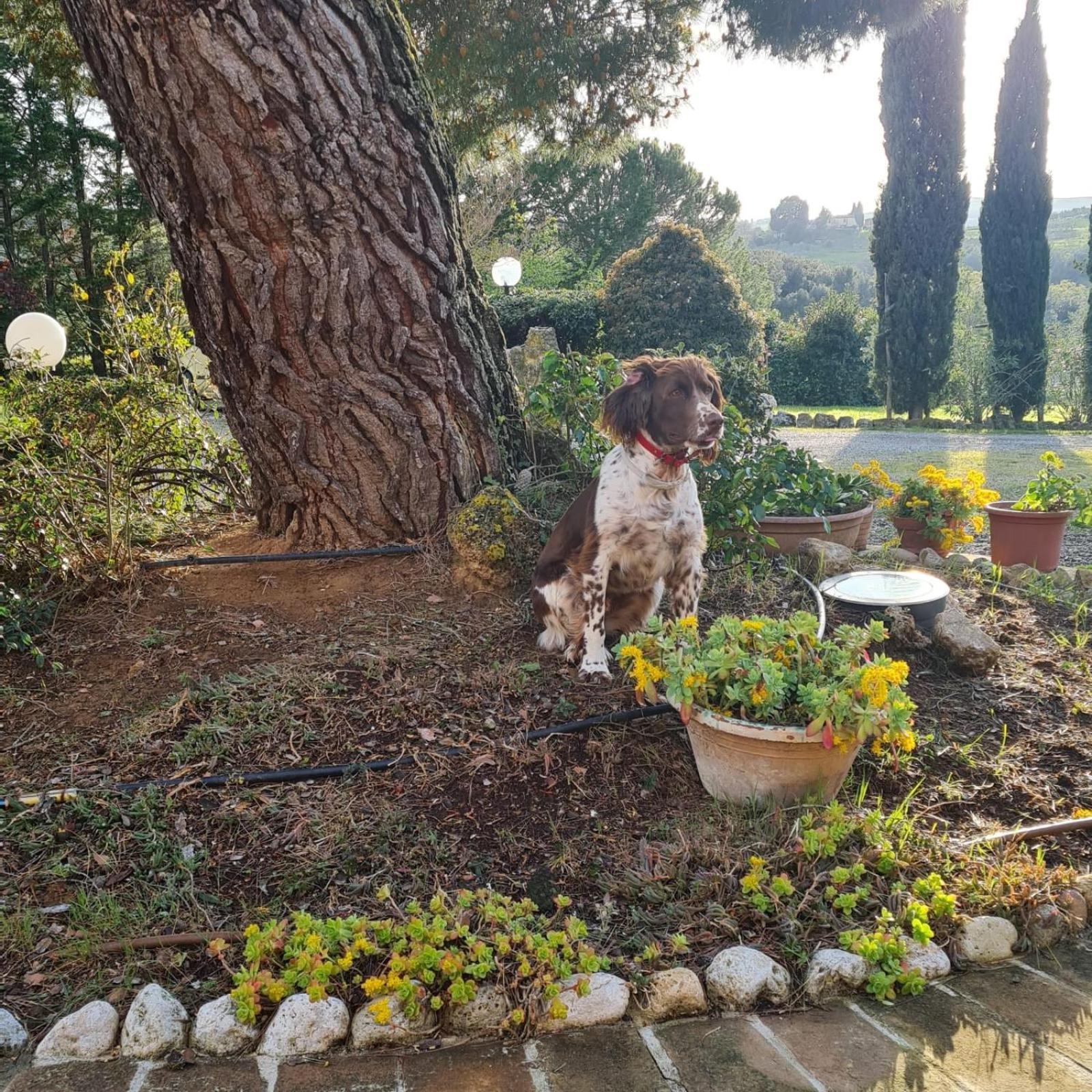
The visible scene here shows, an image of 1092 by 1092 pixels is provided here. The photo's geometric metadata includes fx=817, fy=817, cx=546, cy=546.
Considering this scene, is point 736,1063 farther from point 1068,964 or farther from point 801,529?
point 801,529

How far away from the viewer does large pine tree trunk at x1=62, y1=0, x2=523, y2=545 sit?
10.2 ft

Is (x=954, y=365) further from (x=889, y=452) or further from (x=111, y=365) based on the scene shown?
(x=111, y=365)

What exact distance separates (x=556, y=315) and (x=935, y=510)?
10542 mm

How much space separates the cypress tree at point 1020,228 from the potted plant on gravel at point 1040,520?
1315 cm

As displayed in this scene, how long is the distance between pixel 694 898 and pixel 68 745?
198 centimetres

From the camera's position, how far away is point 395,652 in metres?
3.05

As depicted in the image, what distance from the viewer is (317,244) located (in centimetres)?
334

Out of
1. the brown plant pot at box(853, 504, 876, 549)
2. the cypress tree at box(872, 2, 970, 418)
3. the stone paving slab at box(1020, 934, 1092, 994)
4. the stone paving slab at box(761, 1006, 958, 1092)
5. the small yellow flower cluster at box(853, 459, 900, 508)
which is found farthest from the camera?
the cypress tree at box(872, 2, 970, 418)

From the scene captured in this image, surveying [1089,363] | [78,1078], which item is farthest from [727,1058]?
[1089,363]

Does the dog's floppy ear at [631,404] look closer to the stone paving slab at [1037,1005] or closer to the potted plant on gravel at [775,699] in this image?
the potted plant on gravel at [775,699]

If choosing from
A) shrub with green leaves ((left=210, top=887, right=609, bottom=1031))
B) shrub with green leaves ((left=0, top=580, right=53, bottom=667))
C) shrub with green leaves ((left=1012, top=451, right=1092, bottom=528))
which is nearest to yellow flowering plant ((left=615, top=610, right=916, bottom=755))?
shrub with green leaves ((left=210, top=887, right=609, bottom=1031))

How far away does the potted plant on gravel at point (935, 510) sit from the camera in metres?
4.95

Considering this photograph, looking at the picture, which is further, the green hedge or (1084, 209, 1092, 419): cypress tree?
(1084, 209, 1092, 419): cypress tree

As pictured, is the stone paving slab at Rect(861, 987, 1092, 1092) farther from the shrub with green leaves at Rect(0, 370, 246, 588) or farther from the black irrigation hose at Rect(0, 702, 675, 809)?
the shrub with green leaves at Rect(0, 370, 246, 588)
